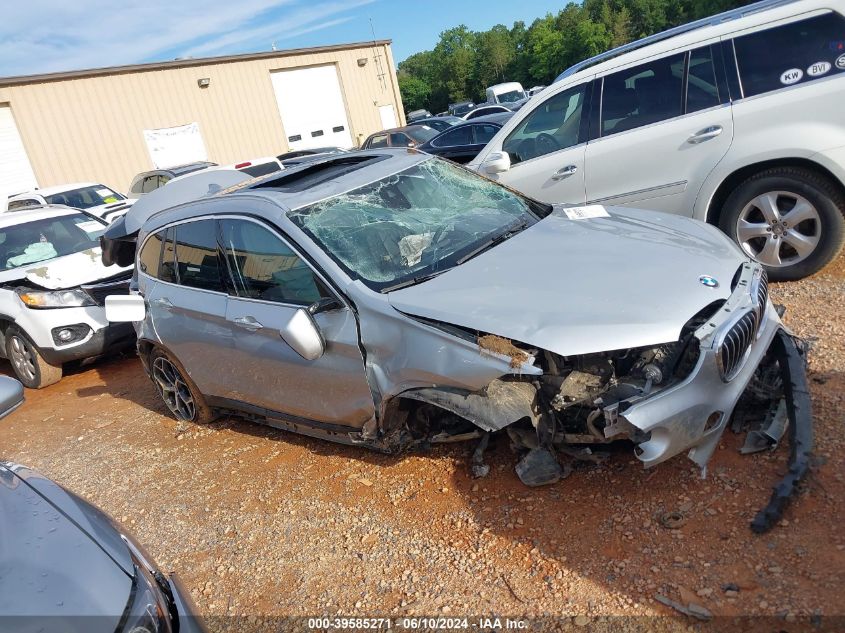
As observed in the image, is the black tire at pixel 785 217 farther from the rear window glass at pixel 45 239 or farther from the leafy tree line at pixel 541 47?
the leafy tree line at pixel 541 47

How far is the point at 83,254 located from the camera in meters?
7.29

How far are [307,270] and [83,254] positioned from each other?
196 inches

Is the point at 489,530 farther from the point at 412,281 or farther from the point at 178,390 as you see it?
the point at 178,390

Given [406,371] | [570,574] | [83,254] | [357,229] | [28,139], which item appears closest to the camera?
[570,574]


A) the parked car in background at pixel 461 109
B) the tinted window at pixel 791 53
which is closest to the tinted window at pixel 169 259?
the tinted window at pixel 791 53

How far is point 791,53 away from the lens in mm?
4656

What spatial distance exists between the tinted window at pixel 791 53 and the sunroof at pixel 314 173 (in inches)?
114

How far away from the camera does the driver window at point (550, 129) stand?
561cm

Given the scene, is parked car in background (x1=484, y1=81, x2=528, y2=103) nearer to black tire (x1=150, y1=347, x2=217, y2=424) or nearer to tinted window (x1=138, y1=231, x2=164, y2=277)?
tinted window (x1=138, y1=231, x2=164, y2=277)

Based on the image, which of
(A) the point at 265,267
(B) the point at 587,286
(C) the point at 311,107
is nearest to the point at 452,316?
(B) the point at 587,286

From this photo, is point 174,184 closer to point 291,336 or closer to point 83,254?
point 83,254

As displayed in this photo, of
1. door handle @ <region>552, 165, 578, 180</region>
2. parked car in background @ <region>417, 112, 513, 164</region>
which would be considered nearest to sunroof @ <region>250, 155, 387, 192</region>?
door handle @ <region>552, 165, 578, 180</region>

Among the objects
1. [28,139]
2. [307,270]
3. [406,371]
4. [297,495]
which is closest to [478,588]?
[406,371]

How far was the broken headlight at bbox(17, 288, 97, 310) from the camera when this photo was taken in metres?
6.64
